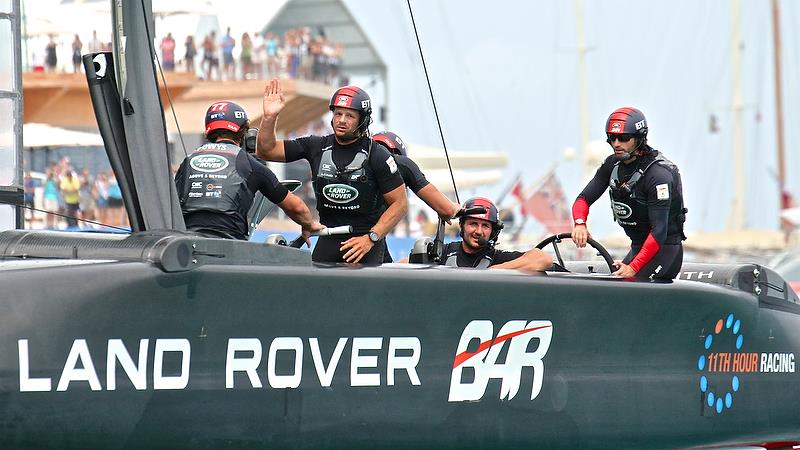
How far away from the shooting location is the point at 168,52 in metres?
26.4

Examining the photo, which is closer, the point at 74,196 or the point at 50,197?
the point at 50,197

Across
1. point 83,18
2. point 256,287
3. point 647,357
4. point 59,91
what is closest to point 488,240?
point 647,357

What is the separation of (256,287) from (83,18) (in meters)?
19.4

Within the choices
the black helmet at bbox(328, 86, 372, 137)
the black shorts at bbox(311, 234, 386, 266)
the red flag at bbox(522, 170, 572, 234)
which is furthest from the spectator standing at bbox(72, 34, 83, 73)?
the red flag at bbox(522, 170, 572, 234)

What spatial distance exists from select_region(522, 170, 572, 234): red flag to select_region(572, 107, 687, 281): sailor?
33.6 m

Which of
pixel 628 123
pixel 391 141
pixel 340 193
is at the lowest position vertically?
pixel 340 193

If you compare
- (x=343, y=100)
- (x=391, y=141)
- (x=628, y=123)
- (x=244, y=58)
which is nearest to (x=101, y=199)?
(x=244, y=58)

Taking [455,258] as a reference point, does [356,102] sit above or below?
above

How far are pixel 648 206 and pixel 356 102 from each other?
73.2 inches

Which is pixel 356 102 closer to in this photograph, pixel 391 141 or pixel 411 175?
pixel 411 175

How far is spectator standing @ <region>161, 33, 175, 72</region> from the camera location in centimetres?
2611

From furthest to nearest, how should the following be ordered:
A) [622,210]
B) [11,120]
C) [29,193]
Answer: [29,193]
[622,210]
[11,120]

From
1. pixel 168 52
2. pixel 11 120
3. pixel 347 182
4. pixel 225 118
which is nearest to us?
pixel 225 118

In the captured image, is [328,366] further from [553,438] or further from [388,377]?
[553,438]
